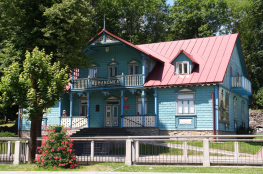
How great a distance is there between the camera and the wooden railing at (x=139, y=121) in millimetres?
25766

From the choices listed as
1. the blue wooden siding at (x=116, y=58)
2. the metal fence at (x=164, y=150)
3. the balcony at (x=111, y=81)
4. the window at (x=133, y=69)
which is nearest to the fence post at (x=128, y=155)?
the metal fence at (x=164, y=150)

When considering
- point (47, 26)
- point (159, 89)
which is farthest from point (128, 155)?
point (159, 89)

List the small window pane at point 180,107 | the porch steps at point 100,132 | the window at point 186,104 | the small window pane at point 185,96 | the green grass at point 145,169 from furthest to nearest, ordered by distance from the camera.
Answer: the small window pane at point 180,107
the small window pane at point 185,96
the window at point 186,104
the porch steps at point 100,132
the green grass at point 145,169

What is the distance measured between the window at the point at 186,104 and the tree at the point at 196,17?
73.5 ft

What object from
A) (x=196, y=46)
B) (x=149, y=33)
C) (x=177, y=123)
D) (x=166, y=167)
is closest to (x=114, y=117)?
(x=177, y=123)

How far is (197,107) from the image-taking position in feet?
81.5

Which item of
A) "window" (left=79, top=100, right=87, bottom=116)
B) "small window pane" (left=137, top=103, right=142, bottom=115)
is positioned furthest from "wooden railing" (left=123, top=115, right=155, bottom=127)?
"window" (left=79, top=100, right=87, bottom=116)

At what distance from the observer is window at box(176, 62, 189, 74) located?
2611cm

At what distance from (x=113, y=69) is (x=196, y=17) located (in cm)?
2188

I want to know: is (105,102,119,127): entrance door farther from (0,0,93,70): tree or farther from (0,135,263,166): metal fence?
(0,135,263,166): metal fence

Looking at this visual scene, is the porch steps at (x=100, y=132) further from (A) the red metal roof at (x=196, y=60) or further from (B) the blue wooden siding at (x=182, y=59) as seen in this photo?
(B) the blue wooden siding at (x=182, y=59)

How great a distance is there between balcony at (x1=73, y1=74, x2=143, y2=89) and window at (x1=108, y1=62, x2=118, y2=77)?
1270 millimetres

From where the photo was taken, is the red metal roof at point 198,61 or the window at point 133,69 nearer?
the red metal roof at point 198,61

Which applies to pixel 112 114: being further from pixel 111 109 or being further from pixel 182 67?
pixel 182 67
